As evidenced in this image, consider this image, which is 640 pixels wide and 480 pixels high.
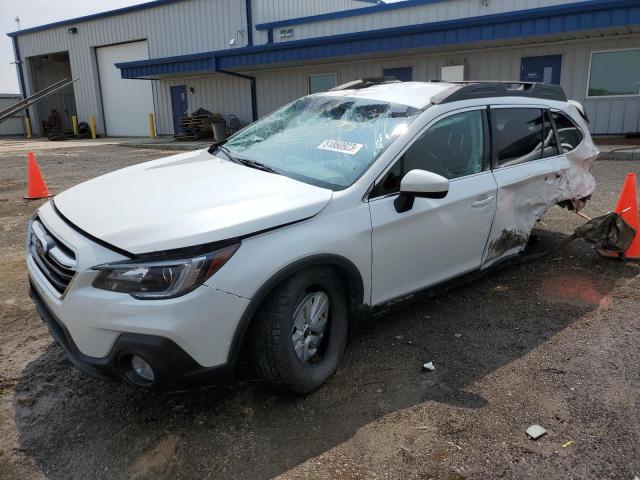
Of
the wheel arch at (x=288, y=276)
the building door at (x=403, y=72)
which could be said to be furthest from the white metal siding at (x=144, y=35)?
the wheel arch at (x=288, y=276)

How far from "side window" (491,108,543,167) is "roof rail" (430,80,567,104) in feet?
0.45

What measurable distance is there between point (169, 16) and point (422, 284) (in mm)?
24890

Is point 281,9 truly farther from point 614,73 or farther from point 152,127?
point 614,73

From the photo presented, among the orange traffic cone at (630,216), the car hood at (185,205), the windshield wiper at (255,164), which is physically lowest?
the orange traffic cone at (630,216)

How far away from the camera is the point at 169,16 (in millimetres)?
24516

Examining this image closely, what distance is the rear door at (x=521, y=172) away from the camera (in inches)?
156

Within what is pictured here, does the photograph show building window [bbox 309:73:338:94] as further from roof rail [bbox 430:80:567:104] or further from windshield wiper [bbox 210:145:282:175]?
windshield wiper [bbox 210:145:282:175]

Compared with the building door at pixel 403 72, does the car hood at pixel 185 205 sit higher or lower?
lower

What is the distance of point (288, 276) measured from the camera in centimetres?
260

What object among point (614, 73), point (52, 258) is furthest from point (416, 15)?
point (52, 258)

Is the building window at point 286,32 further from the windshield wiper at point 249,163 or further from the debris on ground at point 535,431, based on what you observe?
the debris on ground at point 535,431

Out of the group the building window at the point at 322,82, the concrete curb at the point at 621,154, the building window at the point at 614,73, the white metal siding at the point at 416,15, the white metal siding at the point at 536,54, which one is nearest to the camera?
the concrete curb at the point at 621,154

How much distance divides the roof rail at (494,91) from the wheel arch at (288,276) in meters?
1.39

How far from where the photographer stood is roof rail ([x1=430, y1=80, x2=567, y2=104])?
361 centimetres
